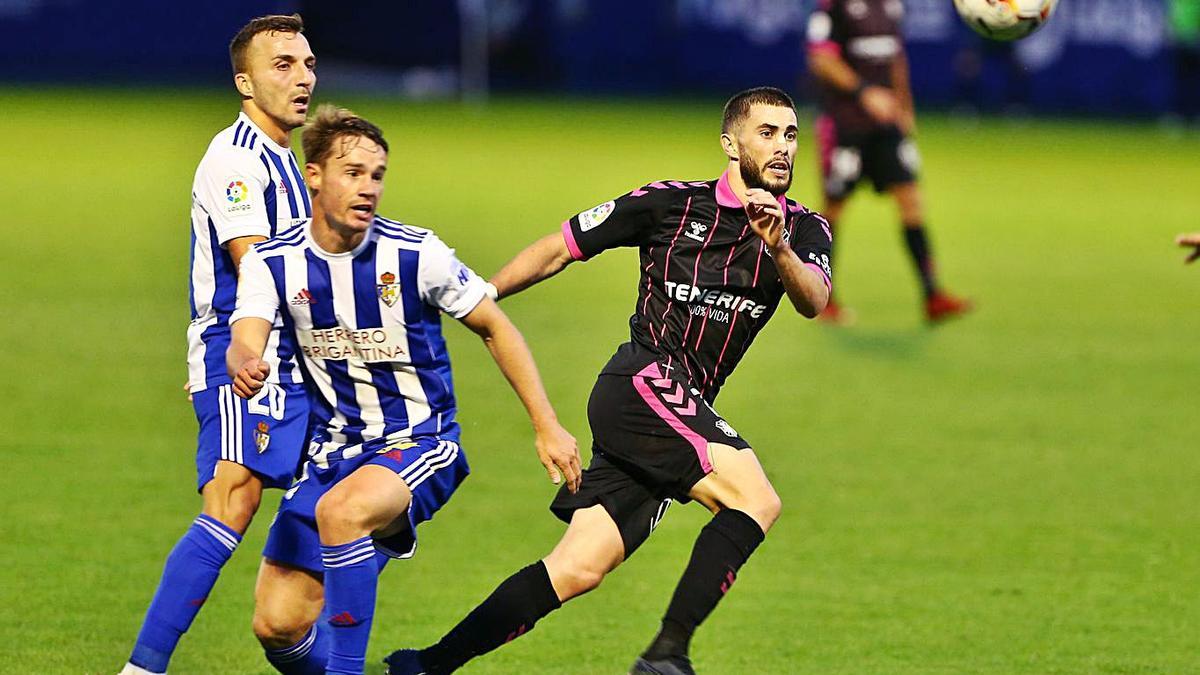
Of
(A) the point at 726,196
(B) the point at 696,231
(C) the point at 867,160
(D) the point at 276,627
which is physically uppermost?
(A) the point at 726,196

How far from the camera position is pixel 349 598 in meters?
5.29

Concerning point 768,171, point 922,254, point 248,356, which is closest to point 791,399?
point 922,254

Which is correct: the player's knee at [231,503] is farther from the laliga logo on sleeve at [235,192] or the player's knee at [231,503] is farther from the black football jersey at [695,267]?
the black football jersey at [695,267]

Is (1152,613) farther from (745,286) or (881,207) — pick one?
(881,207)

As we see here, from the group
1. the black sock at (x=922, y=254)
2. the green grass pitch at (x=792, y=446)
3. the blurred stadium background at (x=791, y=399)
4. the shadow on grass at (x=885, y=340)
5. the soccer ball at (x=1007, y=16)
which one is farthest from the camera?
the black sock at (x=922, y=254)

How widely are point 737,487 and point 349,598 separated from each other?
4.00 ft

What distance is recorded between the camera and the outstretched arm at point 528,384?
5.35m

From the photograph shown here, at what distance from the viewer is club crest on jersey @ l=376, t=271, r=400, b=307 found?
542 centimetres

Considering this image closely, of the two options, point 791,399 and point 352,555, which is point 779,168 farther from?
point 791,399

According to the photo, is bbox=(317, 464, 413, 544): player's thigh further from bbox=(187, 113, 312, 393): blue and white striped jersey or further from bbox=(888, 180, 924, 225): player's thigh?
bbox=(888, 180, 924, 225): player's thigh

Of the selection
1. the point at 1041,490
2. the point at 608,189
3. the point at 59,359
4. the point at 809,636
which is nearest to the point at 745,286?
the point at 809,636

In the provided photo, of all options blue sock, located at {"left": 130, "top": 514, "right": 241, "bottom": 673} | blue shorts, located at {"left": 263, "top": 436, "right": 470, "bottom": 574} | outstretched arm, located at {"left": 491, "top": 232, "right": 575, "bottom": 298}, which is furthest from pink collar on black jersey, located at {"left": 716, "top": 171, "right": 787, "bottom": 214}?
blue sock, located at {"left": 130, "top": 514, "right": 241, "bottom": 673}

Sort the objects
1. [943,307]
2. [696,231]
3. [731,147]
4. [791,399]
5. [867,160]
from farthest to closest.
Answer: [867,160]
[943,307]
[791,399]
[696,231]
[731,147]

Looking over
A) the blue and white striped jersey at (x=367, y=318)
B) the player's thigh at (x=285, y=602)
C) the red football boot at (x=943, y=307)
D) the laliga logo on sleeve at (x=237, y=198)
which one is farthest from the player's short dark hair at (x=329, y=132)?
the red football boot at (x=943, y=307)
